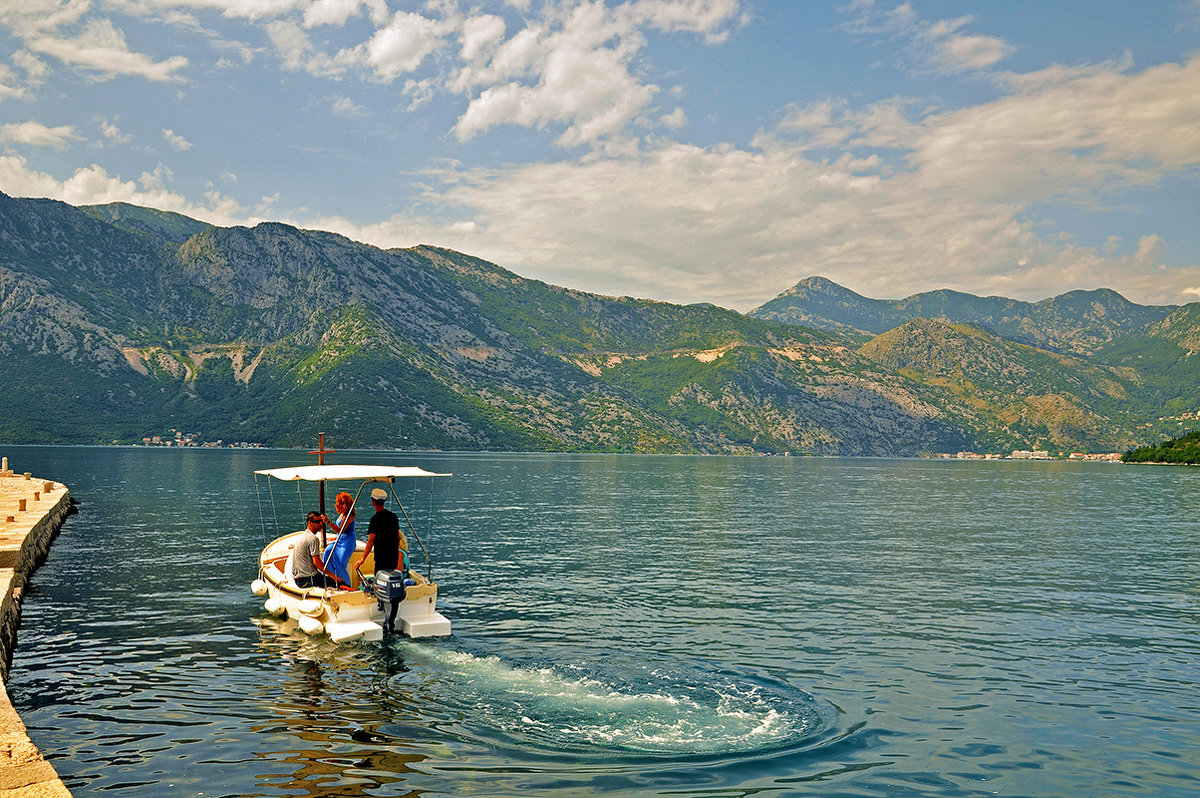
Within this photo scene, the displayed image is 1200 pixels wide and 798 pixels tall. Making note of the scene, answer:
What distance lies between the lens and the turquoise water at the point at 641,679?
15625 mm

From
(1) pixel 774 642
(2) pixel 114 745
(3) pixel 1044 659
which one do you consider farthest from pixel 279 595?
(3) pixel 1044 659

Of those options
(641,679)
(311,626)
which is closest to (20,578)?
(311,626)

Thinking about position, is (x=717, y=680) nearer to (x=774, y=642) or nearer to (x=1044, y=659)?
(x=774, y=642)

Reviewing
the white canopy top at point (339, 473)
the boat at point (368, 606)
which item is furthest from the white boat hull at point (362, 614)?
the white canopy top at point (339, 473)

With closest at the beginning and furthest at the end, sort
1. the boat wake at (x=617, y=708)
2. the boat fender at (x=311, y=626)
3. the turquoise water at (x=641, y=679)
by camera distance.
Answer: the turquoise water at (x=641, y=679), the boat wake at (x=617, y=708), the boat fender at (x=311, y=626)

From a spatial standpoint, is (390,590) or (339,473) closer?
(390,590)

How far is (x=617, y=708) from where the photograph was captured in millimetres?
19391

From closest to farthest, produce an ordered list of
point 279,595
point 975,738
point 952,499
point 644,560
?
point 975,738, point 279,595, point 644,560, point 952,499

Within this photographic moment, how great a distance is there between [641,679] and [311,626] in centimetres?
1190

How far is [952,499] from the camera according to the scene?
10938cm

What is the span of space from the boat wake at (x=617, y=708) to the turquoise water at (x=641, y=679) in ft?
0.30

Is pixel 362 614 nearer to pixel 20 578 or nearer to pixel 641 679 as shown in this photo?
pixel 641 679

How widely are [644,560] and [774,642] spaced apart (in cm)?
2092

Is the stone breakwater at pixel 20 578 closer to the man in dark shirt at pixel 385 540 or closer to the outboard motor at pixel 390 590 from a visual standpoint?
the outboard motor at pixel 390 590
